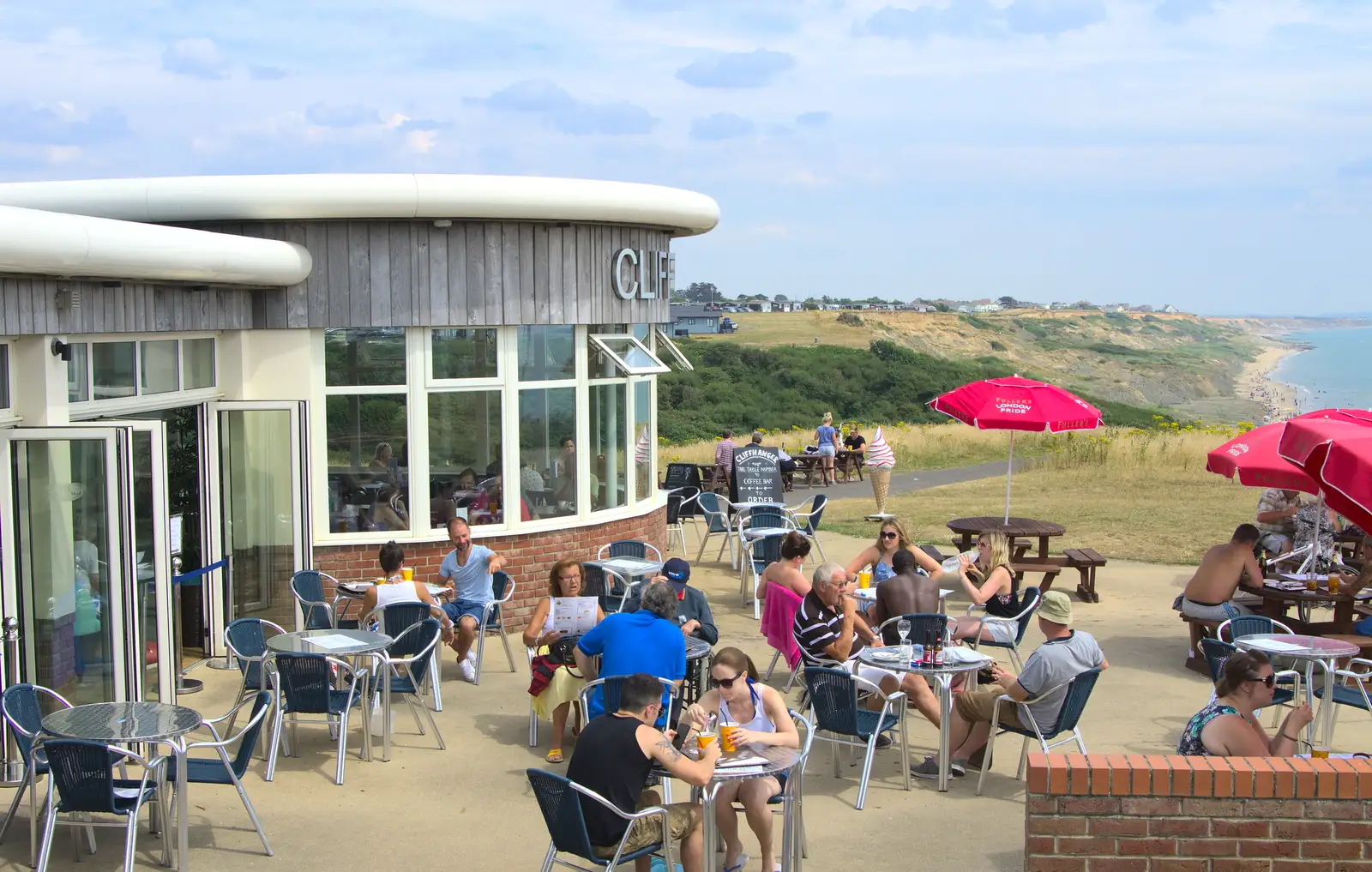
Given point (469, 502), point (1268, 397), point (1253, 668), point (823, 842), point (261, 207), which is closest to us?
point (1253, 668)

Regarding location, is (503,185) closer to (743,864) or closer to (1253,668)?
(743,864)

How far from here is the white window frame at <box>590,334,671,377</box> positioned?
12.2 metres

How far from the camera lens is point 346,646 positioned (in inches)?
312

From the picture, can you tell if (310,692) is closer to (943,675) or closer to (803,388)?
(943,675)

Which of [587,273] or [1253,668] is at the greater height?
[587,273]

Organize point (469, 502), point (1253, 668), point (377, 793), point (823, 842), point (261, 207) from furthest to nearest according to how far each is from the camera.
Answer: point (469, 502), point (261, 207), point (377, 793), point (823, 842), point (1253, 668)

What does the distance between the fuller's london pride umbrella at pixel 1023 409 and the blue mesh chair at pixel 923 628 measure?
457cm

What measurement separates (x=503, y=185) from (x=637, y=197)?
142 cm

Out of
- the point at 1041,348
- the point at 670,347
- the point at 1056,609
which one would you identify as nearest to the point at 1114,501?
the point at 670,347

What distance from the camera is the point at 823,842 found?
6676 mm

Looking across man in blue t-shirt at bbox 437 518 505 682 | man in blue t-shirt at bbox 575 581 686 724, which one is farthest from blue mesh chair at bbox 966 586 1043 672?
man in blue t-shirt at bbox 437 518 505 682

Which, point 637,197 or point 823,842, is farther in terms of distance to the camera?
point 637,197

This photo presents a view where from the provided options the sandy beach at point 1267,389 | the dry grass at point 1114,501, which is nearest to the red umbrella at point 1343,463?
the dry grass at point 1114,501

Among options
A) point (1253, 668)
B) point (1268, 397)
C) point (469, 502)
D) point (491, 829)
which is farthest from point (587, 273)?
point (1268, 397)
